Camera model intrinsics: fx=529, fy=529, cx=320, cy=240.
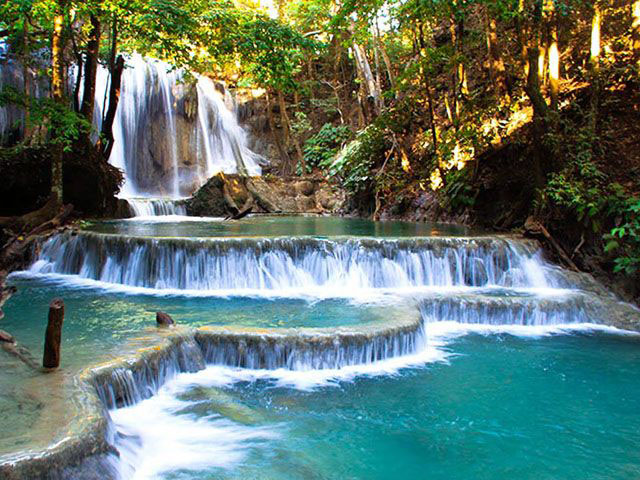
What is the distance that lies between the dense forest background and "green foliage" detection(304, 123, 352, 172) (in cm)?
549

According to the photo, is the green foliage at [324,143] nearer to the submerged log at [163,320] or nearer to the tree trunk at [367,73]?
the tree trunk at [367,73]

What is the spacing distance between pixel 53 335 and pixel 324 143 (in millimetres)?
23656

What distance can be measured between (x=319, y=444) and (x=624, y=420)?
3.01 metres

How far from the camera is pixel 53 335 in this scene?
450 cm

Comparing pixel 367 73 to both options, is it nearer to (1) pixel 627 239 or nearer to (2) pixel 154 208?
(2) pixel 154 208

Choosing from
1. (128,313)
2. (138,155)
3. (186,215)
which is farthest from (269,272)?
(138,155)

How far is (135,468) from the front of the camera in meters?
3.99

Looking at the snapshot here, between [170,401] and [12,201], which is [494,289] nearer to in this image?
[170,401]

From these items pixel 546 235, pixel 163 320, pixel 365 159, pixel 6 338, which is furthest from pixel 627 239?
pixel 365 159

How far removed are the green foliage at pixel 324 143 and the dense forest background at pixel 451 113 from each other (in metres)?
5.49

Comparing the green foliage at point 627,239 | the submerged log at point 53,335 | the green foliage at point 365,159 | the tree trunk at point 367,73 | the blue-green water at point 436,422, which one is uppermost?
the tree trunk at point 367,73

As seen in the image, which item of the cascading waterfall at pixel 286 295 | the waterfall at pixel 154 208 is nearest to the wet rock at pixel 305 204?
the waterfall at pixel 154 208

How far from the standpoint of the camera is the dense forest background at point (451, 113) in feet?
34.0

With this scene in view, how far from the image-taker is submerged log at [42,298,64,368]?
13.8 ft
